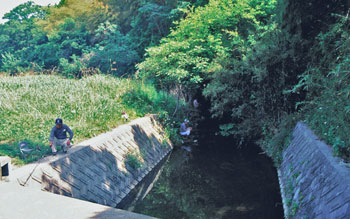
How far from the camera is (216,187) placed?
377 inches

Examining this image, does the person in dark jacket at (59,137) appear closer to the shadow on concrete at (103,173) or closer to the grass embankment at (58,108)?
the shadow on concrete at (103,173)

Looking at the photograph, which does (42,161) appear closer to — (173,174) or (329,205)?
(173,174)

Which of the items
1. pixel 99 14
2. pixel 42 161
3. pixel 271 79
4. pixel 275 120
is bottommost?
pixel 275 120

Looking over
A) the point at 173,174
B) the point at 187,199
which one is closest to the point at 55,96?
the point at 173,174

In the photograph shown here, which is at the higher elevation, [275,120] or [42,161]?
[42,161]

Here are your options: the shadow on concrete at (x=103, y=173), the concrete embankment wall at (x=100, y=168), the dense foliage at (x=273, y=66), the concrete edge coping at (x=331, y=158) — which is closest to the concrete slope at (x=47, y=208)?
the concrete embankment wall at (x=100, y=168)

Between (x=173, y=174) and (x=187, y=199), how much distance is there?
2.28m

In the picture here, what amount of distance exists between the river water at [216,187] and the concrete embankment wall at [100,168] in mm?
893

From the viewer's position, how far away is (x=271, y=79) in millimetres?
13000

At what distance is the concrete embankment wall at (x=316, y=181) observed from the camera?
4.41 m

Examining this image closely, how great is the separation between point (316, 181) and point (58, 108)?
869 cm

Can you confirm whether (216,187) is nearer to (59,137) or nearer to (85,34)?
(59,137)

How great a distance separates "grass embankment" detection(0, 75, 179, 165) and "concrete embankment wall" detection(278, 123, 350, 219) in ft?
21.5

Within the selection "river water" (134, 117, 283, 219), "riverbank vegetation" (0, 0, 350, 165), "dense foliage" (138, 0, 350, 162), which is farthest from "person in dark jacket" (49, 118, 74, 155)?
"dense foliage" (138, 0, 350, 162)
